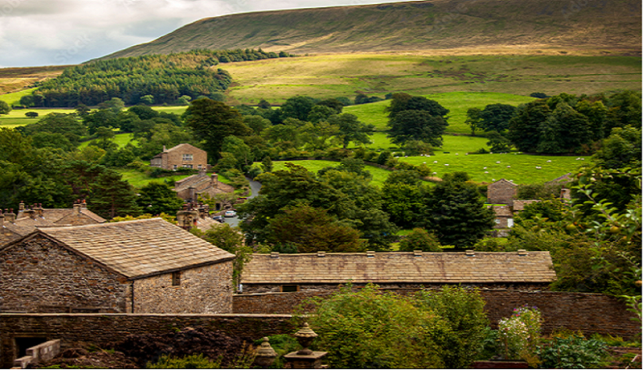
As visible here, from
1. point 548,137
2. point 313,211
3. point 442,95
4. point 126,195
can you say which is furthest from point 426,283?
point 442,95

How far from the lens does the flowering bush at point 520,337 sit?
1917 centimetres

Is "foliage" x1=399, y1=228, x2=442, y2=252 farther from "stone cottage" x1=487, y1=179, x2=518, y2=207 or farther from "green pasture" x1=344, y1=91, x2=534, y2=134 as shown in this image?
"green pasture" x1=344, y1=91, x2=534, y2=134

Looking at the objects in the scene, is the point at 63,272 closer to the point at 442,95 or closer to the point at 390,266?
the point at 390,266

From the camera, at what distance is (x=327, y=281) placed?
2677 cm

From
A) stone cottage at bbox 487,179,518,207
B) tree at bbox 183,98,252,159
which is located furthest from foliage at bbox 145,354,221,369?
tree at bbox 183,98,252,159

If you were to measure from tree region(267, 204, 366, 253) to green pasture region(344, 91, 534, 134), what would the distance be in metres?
105

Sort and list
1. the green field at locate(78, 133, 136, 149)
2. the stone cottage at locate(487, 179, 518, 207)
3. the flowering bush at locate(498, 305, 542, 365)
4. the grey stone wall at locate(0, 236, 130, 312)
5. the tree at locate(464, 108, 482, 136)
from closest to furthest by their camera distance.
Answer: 1. the grey stone wall at locate(0, 236, 130, 312)
2. the flowering bush at locate(498, 305, 542, 365)
3. the stone cottage at locate(487, 179, 518, 207)
4. the green field at locate(78, 133, 136, 149)
5. the tree at locate(464, 108, 482, 136)

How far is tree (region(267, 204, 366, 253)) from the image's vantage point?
39.9 metres

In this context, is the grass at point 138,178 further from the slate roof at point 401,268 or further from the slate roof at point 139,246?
the slate roof at point 139,246

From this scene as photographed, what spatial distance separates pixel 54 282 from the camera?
58.7ft

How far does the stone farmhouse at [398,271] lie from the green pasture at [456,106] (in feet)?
390

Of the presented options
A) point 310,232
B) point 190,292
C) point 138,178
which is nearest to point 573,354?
point 190,292

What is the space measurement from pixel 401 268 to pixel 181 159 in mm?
83180

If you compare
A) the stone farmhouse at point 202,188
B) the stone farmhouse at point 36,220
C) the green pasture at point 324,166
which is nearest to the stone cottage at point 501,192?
the green pasture at point 324,166
